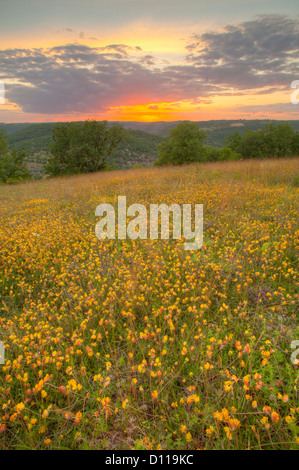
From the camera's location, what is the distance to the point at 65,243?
516 cm

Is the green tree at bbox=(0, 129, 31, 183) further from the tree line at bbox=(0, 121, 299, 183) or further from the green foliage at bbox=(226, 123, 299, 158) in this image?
the green foliage at bbox=(226, 123, 299, 158)

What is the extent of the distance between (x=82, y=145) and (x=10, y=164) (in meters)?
9.31

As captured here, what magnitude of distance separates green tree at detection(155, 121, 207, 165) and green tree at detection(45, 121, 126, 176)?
739 centimetres

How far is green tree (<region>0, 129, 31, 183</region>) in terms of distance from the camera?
28.0 meters

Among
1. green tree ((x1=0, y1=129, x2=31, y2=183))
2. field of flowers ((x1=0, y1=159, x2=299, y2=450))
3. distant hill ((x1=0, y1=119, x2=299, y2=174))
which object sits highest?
distant hill ((x1=0, y1=119, x2=299, y2=174))

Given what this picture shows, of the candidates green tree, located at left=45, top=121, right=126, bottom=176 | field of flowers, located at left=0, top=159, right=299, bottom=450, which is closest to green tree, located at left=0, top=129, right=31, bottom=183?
green tree, located at left=45, top=121, right=126, bottom=176

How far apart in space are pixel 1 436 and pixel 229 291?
2.92 metres

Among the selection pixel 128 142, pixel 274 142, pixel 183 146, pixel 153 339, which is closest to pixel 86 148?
pixel 183 146

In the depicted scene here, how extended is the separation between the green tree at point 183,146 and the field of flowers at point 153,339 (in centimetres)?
1980

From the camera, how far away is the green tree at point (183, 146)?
82.3ft

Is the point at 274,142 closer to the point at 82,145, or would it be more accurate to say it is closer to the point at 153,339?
the point at 82,145

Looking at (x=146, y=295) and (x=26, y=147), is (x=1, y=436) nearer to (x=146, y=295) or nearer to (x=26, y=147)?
(x=146, y=295)

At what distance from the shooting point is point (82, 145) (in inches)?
1117

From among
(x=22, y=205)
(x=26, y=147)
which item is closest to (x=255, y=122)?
(x=26, y=147)
